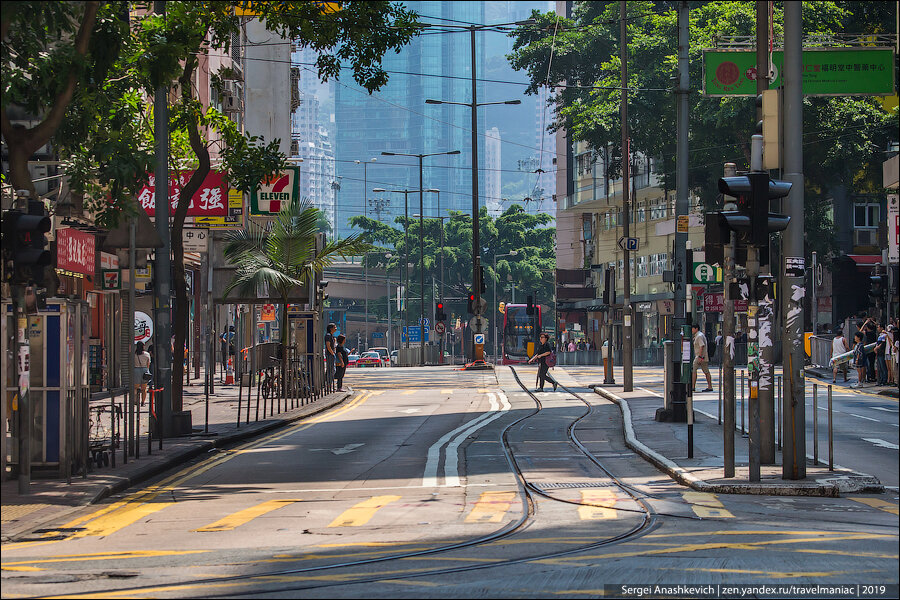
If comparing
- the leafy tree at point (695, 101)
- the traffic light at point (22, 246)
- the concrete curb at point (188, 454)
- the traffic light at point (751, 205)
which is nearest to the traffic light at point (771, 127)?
the traffic light at point (751, 205)

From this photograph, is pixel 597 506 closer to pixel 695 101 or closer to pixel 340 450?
pixel 340 450

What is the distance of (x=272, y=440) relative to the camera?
66.8 feet

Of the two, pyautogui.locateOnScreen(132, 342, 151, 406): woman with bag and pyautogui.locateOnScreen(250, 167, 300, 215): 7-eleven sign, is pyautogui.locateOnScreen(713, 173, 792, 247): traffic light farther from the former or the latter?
pyautogui.locateOnScreen(132, 342, 151, 406): woman with bag

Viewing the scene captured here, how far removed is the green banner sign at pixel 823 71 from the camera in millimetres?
17711

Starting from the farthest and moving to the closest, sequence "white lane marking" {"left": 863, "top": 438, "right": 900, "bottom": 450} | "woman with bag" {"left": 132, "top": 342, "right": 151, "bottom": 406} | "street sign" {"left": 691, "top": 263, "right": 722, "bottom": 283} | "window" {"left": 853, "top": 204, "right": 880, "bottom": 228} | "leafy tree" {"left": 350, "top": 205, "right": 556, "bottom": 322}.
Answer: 1. "leafy tree" {"left": 350, "top": 205, "right": 556, "bottom": 322}
2. "window" {"left": 853, "top": 204, "right": 880, "bottom": 228}
3. "woman with bag" {"left": 132, "top": 342, "right": 151, "bottom": 406}
4. "street sign" {"left": 691, "top": 263, "right": 722, "bottom": 283}
5. "white lane marking" {"left": 863, "top": 438, "right": 900, "bottom": 450}

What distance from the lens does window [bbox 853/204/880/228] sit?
188 feet

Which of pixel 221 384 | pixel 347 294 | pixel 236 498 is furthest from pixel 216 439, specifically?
pixel 347 294

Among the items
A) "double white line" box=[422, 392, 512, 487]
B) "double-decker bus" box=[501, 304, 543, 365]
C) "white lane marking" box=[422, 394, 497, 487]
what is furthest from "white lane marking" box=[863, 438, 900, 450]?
"double-decker bus" box=[501, 304, 543, 365]

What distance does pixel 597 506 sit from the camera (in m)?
11.8

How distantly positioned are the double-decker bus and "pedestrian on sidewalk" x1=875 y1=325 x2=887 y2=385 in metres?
43.4

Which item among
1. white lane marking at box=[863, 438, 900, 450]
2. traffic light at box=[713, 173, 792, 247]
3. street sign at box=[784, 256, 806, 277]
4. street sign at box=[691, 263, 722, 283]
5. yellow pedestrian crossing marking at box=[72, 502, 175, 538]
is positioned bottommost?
yellow pedestrian crossing marking at box=[72, 502, 175, 538]

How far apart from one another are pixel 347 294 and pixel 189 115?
90.0 m

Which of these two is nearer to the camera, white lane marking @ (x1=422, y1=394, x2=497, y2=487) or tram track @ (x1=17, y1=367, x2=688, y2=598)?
tram track @ (x1=17, y1=367, x2=688, y2=598)

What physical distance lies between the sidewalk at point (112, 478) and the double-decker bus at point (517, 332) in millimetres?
50392
